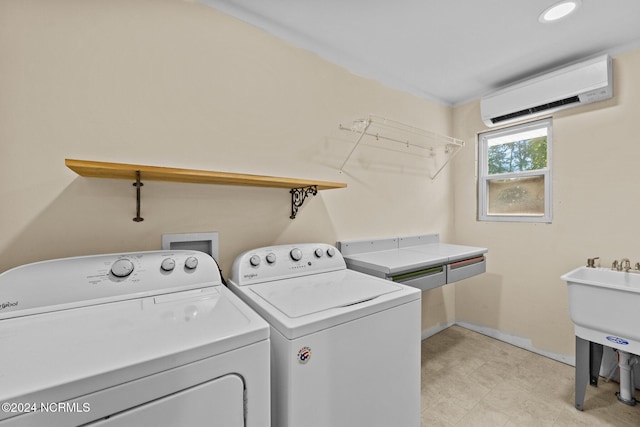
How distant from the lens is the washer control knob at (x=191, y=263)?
1233 mm

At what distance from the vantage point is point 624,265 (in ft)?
6.36

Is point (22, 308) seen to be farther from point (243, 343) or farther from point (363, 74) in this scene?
point (363, 74)

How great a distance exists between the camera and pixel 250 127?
165 cm

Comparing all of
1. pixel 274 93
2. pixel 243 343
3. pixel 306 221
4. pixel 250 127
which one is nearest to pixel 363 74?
pixel 274 93

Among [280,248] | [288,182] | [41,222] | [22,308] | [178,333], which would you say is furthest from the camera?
[280,248]

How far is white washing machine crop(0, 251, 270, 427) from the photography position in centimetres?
60

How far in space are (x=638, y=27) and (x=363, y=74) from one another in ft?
5.79

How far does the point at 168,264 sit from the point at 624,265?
9.72ft

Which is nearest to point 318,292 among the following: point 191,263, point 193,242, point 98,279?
point 191,263

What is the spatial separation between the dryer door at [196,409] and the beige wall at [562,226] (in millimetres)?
2700

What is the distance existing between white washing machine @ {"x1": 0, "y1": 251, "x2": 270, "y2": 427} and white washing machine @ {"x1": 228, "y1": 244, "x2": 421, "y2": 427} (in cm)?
11

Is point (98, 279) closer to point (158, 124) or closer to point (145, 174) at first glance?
point (145, 174)

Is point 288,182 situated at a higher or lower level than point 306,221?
higher

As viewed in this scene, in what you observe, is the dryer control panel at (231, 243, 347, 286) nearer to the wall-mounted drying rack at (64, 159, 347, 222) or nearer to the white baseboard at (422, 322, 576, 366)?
the wall-mounted drying rack at (64, 159, 347, 222)
